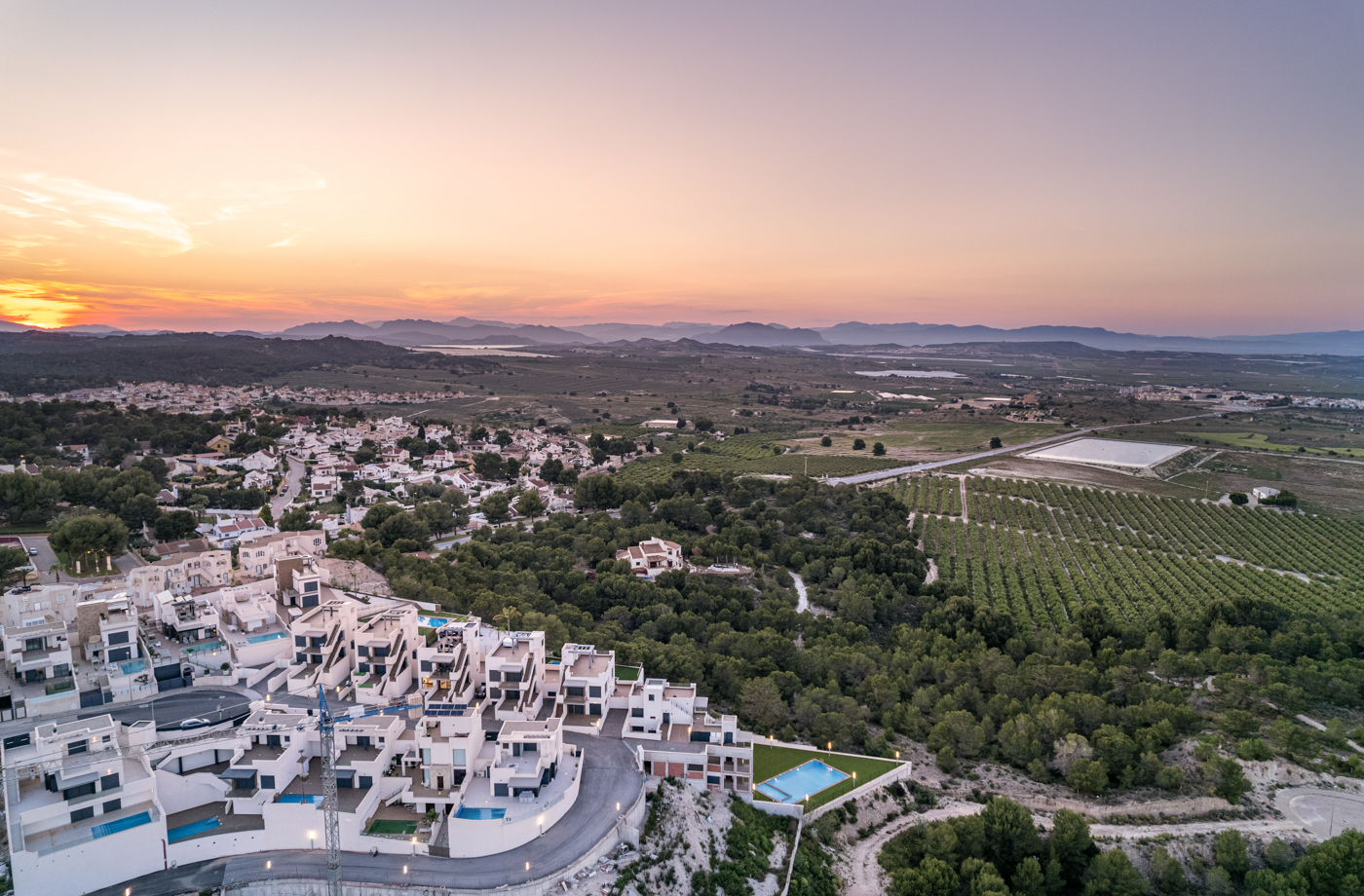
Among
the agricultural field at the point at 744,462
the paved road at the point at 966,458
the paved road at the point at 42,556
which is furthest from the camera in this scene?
the agricultural field at the point at 744,462

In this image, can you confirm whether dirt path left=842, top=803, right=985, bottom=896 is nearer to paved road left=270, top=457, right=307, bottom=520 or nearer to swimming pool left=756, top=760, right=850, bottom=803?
swimming pool left=756, top=760, right=850, bottom=803

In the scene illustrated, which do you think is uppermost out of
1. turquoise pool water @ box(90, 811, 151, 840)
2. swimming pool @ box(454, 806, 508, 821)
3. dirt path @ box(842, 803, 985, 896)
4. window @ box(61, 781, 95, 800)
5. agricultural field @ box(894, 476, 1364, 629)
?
window @ box(61, 781, 95, 800)

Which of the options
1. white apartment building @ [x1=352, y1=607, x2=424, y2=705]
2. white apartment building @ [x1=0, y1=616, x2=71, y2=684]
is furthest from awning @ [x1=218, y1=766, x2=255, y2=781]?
white apartment building @ [x1=0, y1=616, x2=71, y2=684]

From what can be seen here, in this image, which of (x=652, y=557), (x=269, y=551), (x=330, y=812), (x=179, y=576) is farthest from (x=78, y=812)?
(x=652, y=557)

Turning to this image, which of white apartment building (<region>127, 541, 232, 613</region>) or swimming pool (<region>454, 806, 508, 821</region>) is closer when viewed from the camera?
swimming pool (<region>454, 806, 508, 821</region>)

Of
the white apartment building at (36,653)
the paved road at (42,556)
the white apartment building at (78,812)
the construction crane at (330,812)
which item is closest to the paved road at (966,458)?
the construction crane at (330,812)

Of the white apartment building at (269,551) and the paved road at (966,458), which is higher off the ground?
the white apartment building at (269,551)

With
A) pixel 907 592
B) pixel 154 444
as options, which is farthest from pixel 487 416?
pixel 907 592

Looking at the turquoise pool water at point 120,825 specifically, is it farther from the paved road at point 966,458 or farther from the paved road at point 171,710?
the paved road at point 966,458
